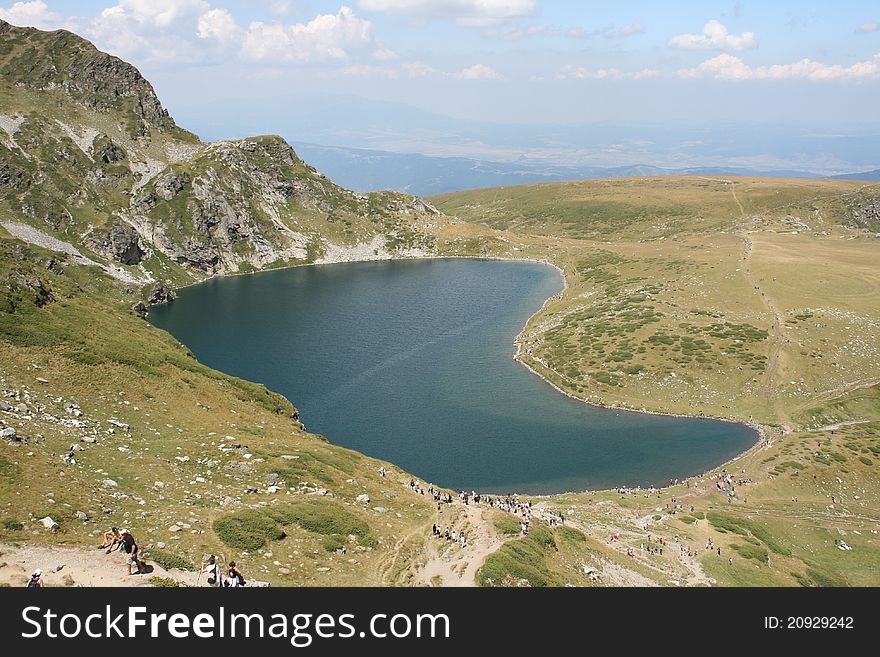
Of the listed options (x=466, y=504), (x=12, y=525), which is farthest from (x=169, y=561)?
(x=466, y=504)

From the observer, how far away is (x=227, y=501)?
39.0 meters

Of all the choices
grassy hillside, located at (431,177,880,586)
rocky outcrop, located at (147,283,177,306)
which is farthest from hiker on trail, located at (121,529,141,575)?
rocky outcrop, located at (147,283,177,306)

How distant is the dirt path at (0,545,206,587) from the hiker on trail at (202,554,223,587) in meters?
0.38

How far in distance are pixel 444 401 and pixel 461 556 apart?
66.4 meters

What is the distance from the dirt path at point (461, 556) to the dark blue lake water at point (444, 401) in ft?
109

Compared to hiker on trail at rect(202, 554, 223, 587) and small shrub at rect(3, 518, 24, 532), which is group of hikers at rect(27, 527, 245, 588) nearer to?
hiker on trail at rect(202, 554, 223, 587)

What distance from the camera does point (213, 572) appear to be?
29.0 meters

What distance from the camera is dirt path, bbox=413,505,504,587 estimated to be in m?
37.0

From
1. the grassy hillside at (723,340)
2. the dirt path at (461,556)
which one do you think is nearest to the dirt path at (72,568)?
the dirt path at (461,556)

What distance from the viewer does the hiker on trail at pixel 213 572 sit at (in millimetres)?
28188

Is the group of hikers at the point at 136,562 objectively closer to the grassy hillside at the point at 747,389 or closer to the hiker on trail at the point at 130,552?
the hiker on trail at the point at 130,552
